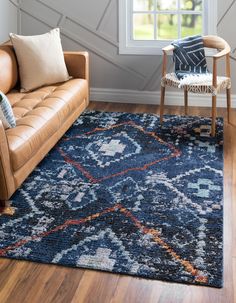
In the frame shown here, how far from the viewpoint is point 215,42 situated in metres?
4.23

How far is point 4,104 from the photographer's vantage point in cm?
299

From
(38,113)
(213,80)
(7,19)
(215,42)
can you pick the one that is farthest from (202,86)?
(7,19)

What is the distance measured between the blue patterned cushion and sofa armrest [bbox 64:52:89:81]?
49.3 inches

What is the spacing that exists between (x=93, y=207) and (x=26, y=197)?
1.40 feet

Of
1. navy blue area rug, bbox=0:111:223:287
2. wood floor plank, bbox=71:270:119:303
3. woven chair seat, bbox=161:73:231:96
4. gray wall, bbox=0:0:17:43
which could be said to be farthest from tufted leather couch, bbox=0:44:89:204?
wood floor plank, bbox=71:270:119:303

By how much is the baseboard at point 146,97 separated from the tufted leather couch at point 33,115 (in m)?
0.64

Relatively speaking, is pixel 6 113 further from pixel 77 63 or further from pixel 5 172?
pixel 77 63

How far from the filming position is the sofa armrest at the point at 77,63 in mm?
4234

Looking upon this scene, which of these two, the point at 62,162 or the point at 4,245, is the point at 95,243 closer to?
the point at 4,245

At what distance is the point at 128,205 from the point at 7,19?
2.58 meters

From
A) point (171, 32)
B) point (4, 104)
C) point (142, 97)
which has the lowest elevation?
point (142, 97)

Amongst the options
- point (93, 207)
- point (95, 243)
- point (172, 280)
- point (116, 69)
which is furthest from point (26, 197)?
point (116, 69)

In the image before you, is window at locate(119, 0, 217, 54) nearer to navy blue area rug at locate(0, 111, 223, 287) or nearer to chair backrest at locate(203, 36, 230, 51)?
chair backrest at locate(203, 36, 230, 51)

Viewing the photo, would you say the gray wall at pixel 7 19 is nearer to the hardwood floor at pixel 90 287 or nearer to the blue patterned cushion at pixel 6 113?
the blue patterned cushion at pixel 6 113
